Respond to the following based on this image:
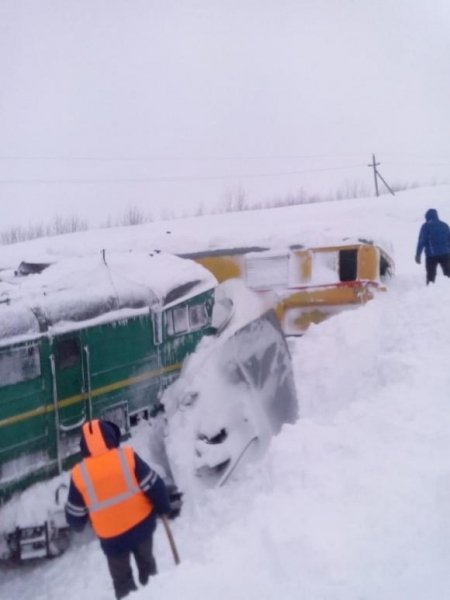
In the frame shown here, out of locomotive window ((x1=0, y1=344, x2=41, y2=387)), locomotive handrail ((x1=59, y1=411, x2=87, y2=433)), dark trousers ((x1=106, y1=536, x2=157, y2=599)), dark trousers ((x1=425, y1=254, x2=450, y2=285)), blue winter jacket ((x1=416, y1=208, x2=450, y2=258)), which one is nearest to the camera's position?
dark trousers ((x1=106, y1=536, x2=157, y2=599))

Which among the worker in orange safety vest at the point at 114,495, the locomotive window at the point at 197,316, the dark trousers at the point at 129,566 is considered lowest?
the dark trousers at the point at 129,566

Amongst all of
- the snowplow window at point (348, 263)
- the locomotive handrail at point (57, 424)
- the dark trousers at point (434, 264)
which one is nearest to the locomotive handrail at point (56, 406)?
the locomotive handrail at point (57, 424)

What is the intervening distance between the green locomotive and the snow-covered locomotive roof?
0.03ft

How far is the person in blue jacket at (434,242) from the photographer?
29.9 ft

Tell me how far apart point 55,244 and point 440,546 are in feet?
63.9

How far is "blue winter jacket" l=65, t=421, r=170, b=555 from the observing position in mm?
3785

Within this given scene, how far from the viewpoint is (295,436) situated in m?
4.74

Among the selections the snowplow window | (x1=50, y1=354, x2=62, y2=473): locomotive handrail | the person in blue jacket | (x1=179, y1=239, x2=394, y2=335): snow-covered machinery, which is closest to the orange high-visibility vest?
(x1=50, y1=354, x2=62, y2=473): locomotive handrail

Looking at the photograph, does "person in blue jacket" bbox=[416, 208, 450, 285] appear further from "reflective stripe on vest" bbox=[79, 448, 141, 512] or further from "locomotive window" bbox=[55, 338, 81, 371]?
"reflective stripe on vest" bbox=[79, 448, 141, 512]

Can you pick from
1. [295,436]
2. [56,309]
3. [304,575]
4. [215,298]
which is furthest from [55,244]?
[304,575]

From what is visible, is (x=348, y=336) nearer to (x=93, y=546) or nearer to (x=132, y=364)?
(x=132, y=364)

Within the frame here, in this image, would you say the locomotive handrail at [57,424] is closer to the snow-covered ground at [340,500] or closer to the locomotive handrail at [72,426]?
the locomotive handrail at [72,426]

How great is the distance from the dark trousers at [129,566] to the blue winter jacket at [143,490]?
3.3 inches

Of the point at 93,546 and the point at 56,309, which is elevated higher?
the point at 56,309
